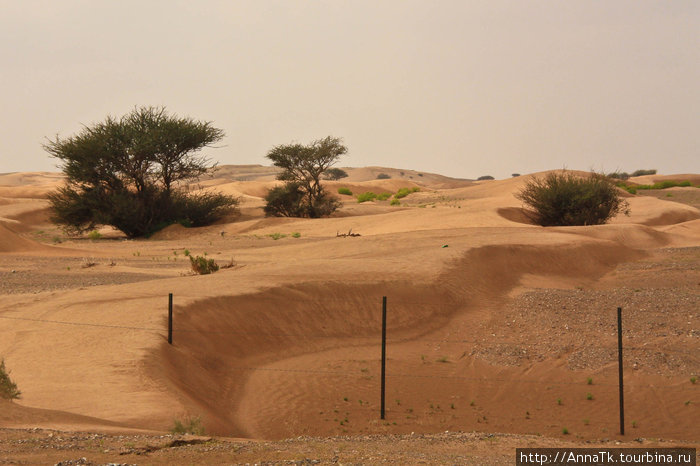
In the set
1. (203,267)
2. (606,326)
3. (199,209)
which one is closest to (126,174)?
(199,209)

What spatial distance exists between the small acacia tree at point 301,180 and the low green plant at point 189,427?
122 feet

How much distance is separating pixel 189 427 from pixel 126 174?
34.3 meters

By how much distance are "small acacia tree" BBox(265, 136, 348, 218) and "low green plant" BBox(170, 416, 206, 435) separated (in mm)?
37244

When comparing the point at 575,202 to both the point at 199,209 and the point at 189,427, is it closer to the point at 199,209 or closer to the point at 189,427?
the point at 199,209

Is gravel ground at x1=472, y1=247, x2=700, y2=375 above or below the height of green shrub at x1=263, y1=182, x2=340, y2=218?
below

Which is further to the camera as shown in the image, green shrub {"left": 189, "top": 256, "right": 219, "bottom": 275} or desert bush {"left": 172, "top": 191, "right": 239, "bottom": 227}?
desert bush {"left": 172, "top": 191, "right": 239, "bottom": 227}

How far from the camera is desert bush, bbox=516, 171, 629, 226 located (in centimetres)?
3984

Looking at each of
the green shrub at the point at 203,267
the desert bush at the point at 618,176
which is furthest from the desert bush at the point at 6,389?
the desert bush at the point at 618,176

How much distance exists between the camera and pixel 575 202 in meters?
39.8

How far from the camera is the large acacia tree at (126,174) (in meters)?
41.2

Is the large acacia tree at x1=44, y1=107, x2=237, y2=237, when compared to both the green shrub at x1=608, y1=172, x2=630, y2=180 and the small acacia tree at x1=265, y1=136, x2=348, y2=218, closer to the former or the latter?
the small acacia tree at x1=265, y1=136, x2=348, y2=218

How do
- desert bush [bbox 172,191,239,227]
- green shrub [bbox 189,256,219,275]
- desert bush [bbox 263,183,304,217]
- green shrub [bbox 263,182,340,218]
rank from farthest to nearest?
desert bush [bbox 263,183,304,217] → green shrub [bbox 263,182,340,218] → desert bush [bbox 172,191,239,227] → green shrub [bbox 189,256,219,275]

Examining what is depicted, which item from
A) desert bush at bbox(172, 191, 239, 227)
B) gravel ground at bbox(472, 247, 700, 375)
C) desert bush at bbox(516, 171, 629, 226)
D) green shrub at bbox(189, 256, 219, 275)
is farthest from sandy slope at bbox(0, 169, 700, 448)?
desert bush at bbox(172, 191, 239, 227)

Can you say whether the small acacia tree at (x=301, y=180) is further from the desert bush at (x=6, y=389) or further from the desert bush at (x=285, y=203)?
the desert bush at (x=6, y=389)
